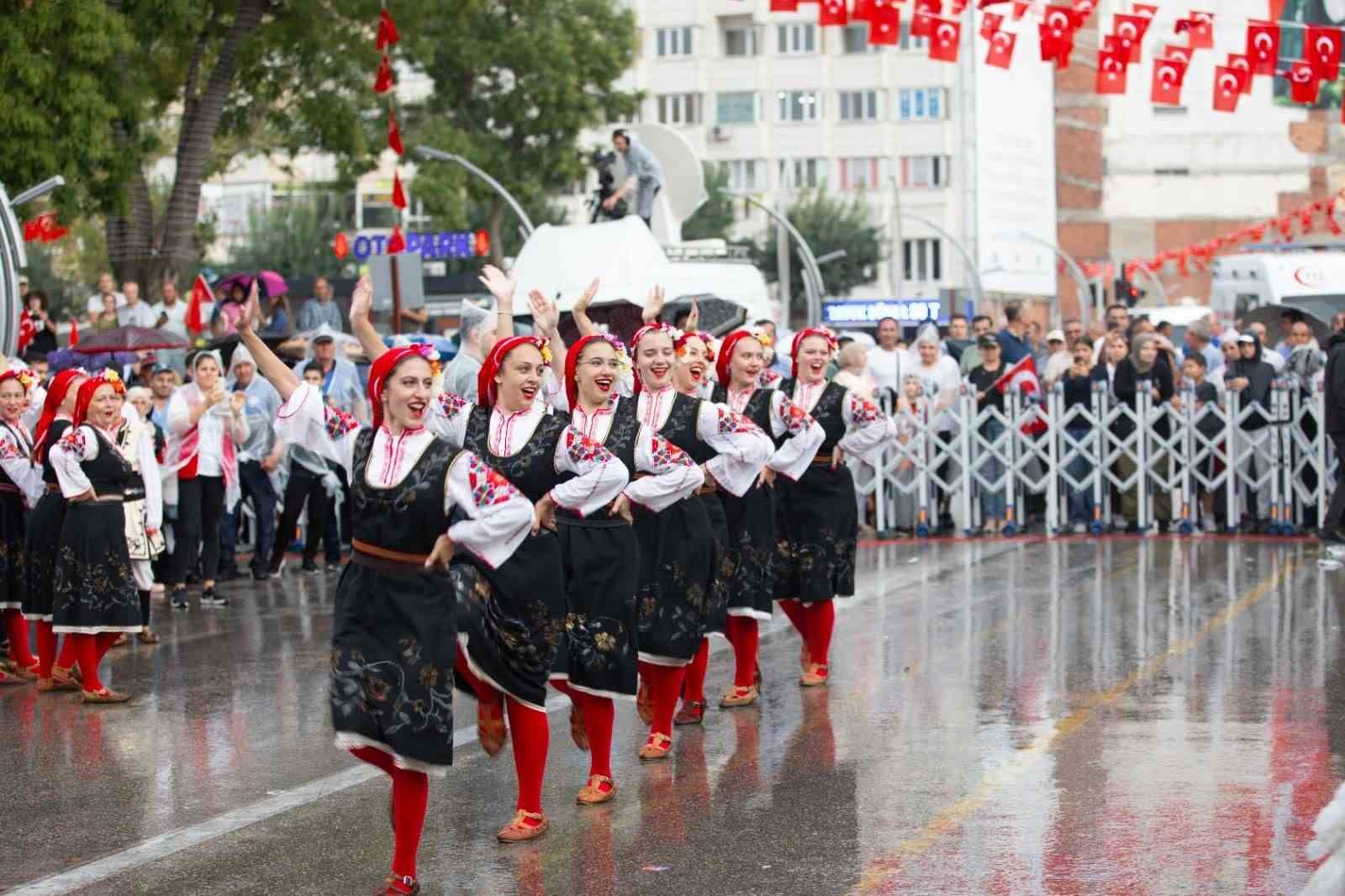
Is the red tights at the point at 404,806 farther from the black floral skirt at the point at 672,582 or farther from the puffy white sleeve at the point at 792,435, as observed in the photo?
the puffy white sleeve at the point at 792,435

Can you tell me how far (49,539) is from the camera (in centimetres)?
1184

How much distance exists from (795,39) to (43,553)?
220ft

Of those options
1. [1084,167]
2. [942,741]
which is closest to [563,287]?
[942,741]

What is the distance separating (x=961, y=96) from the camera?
251 feet

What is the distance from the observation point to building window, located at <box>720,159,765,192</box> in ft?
255

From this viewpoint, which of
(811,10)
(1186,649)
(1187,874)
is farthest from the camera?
(811,10)

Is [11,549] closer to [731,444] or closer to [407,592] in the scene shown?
[731,444]

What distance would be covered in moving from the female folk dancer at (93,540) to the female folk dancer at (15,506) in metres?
0.64

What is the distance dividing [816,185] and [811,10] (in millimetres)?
7020

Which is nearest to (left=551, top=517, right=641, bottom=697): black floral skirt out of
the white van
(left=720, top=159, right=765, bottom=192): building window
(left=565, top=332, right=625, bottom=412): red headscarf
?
(left=565, top=332, right=625, bottom=412): red headscarf

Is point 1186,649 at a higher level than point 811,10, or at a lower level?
lower

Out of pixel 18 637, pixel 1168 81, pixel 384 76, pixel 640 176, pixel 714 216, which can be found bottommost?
pixel 18 637

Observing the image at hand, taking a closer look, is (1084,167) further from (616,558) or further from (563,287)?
(616,558)

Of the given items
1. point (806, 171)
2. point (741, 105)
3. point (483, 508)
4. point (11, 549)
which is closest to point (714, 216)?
point (806, 171)
